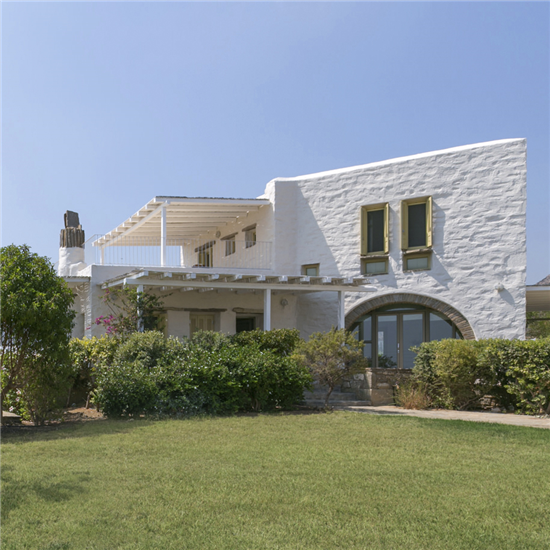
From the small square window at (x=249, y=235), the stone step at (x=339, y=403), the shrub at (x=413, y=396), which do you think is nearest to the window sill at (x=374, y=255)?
the small square window at (x=249, y=235)

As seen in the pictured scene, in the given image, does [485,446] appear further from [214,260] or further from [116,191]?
[214,260]

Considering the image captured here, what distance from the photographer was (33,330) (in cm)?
921

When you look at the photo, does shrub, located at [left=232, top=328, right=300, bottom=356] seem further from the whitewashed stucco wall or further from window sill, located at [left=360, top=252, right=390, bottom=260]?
window sill, located at [left=360, top=252, right=390, bottom=260]

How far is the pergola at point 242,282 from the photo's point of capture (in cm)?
1477

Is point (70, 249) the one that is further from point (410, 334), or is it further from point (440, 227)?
point (440, 227)

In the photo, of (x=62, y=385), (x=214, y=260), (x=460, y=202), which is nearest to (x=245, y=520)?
(x=62, y=385)

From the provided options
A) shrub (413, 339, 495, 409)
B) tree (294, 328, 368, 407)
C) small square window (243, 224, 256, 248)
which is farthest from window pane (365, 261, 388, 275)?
tree (294, 328, 368, 407)

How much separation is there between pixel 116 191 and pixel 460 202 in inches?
390

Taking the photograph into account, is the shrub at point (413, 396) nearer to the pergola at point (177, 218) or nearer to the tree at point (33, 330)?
the tree at point (33, 330)

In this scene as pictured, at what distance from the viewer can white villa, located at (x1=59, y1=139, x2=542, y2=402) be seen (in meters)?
15.7

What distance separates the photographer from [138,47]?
42.6ft

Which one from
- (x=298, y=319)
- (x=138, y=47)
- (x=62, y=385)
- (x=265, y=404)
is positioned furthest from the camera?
(x=298, y=319)

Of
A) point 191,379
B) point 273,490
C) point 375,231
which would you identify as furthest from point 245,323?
point 273,490

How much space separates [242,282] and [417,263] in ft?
16.8
